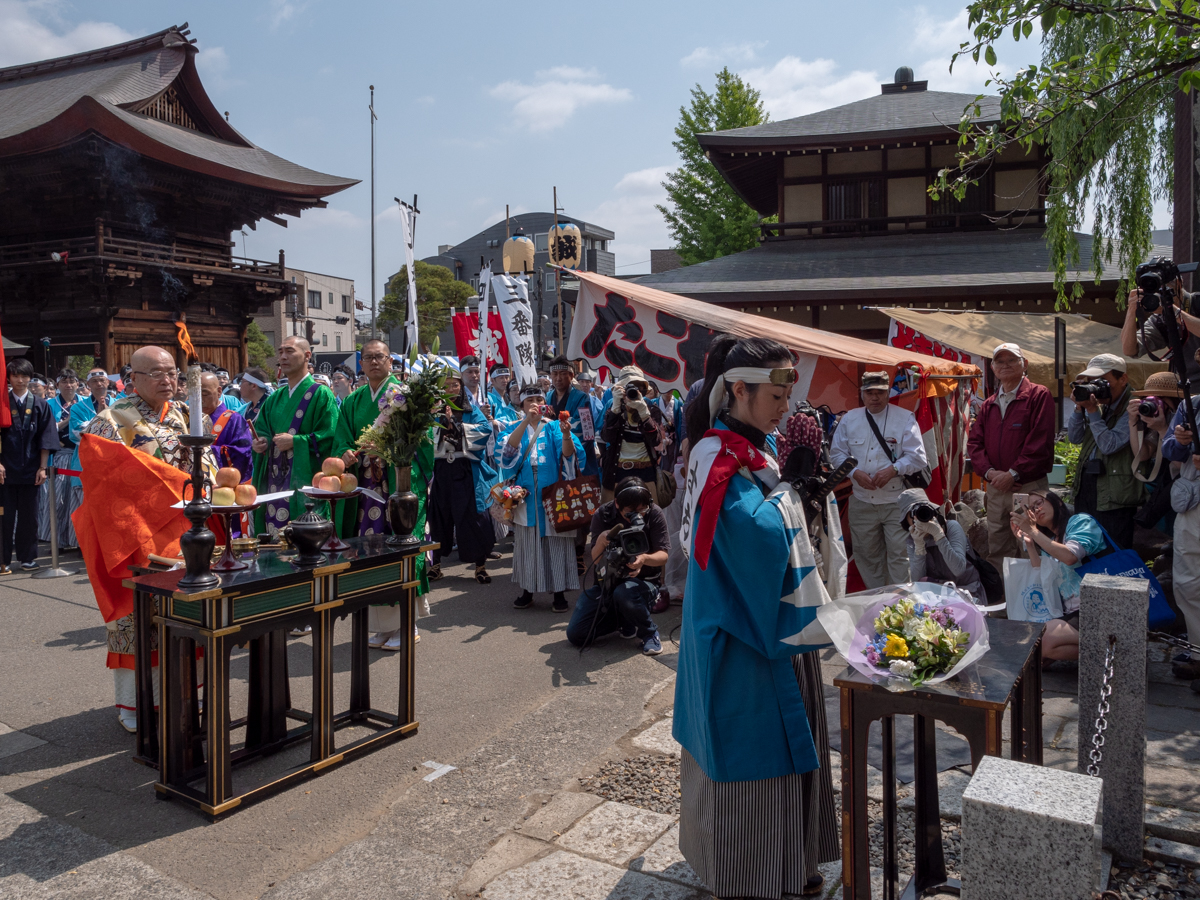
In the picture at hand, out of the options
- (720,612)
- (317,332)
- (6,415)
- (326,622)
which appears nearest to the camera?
(720,612)

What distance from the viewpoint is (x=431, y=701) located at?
15.2 ft

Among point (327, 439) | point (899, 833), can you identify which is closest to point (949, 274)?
point (327, 439)

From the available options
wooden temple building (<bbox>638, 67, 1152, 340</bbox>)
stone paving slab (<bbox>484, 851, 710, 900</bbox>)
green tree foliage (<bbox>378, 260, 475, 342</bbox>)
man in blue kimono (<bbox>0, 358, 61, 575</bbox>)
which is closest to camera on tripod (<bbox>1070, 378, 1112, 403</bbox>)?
stone paving slab (<bbox>484, 851, 710, 900</bbox>)

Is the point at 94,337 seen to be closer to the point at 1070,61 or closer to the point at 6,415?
the point at 6,415

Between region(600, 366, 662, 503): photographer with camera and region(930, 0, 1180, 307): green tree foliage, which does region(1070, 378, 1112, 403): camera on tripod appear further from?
region(600, 366, 662, 503): photographer with camera

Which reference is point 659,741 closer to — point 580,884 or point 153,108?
point 580,884

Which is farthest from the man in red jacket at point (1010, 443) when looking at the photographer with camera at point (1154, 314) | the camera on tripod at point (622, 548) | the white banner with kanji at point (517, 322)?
the white banner with kanji at point (517, 322)

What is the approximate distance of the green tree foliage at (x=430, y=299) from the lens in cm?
3753

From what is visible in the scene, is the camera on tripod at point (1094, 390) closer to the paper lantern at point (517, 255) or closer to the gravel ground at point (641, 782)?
the gravel ground at point (641, 782)

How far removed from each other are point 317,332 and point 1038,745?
184 feet

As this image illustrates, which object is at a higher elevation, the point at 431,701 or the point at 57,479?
the point at 57,479

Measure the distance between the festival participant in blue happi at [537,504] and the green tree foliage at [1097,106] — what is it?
349cm

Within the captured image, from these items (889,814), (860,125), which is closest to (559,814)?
(889,814)

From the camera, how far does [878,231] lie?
654 inches
